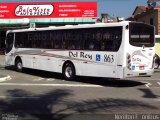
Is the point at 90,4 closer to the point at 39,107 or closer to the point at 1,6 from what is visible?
the point at 1,6

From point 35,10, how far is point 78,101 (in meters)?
27.9

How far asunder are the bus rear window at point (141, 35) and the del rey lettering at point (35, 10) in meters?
23.0

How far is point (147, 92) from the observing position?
51.0 ft

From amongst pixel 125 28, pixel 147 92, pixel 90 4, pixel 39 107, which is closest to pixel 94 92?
pixel 147 92

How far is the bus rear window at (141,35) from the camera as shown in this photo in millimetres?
17062

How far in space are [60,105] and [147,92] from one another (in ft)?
15.4

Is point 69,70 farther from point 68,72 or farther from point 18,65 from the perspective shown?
point 18,65

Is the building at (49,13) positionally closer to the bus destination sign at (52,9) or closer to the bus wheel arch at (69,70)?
the bus destination sign at (52,9)

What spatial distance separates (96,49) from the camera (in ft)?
59.7

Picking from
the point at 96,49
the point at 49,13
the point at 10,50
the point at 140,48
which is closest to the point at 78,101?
the point at 140,48

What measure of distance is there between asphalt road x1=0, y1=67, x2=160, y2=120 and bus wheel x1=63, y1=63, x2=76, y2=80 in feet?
2.31

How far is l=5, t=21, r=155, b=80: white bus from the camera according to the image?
16.9 m

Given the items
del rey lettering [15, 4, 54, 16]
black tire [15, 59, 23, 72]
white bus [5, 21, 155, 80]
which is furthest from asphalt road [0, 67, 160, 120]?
del rey lettering [15, 4, 54, 16]

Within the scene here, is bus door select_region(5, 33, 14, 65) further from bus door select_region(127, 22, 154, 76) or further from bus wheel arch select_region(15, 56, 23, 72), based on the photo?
bus door select_region(127, 22, 154, 76)
